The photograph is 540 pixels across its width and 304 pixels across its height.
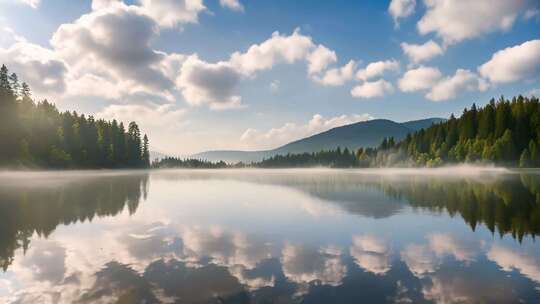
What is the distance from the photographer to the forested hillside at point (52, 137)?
74.5 m

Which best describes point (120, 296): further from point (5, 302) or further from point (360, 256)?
point (360, 256)

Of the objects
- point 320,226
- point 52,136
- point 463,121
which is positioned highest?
point 463,121

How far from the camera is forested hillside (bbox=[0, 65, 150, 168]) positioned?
244 ft

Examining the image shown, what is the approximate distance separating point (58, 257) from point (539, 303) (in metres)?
15.3

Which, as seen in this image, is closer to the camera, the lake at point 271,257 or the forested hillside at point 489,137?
the lake at point 271,257

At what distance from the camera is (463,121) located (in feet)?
461

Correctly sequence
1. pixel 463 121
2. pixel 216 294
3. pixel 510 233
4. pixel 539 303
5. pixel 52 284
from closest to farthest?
1. pixel 539 303
2. pixel 216 294
3. pixel 52 284
4. pixel 510 233
5. pixel 463 121

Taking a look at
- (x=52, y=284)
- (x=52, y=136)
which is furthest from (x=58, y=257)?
(x=52, y=136)

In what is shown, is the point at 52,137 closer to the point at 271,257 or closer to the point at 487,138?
the point at 271,257

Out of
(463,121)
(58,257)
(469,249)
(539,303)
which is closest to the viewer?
(539,303)

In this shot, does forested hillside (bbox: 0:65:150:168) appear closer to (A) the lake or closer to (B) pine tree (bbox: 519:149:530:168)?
(A) the lake

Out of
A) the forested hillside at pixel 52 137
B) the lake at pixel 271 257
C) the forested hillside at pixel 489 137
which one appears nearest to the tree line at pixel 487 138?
the forested hillside at pixel 489 137

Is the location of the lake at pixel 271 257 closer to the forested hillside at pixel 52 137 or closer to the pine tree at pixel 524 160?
the forested hillside at pixel 52 137

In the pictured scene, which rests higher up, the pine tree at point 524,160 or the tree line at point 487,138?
the tree line at point 487,138
